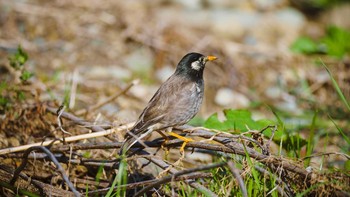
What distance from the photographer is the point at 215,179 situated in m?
4.01

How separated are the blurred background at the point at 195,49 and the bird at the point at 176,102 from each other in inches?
65.8

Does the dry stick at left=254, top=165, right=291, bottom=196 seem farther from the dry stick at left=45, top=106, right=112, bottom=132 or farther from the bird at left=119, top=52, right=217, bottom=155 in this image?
the dry stick at left=45, top=106, right=112, bottom=132

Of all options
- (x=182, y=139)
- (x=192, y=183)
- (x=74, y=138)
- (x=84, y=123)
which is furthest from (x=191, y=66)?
(x=192, y=183)

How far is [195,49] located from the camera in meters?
8.45

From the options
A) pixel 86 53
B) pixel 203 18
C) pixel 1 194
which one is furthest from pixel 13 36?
pixel 1 194

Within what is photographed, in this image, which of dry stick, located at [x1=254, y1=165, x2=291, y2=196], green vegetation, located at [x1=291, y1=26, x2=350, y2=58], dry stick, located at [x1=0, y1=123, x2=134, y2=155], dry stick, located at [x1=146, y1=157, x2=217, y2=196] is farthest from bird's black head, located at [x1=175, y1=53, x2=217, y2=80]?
green vegetation, located at [x1=291, y1=26, x2=350, y2=58]

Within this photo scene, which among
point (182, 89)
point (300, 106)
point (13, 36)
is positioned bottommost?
point (300, 106)

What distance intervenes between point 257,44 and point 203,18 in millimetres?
1036

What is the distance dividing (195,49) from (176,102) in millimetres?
3797

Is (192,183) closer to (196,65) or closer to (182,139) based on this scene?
(182,139)

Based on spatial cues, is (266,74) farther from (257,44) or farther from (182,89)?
(182,89)

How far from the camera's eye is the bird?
455 centimetres

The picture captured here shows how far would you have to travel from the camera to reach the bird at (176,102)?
455cm

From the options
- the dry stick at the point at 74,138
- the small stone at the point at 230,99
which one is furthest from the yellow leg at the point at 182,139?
the small stone at the point at 230,99
